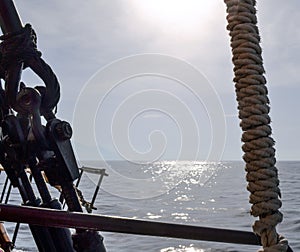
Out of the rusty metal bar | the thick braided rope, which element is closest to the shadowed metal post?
the rusty metal bar

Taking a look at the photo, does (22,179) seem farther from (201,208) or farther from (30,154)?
(201,208)

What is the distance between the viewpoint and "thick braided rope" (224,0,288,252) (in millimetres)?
1147

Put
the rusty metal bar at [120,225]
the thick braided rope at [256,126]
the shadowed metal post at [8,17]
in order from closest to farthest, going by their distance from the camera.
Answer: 1. the thick braided rope at [256,126]
2. the rusty metal bar at [120,225]
3. the shadowed metal post at [8,17]

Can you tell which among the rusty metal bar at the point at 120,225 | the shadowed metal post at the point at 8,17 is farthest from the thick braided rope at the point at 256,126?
the shadowed metal post at the point at 8,17

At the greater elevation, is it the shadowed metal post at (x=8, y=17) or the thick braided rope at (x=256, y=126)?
the shadowed metal post at (x=8, y=17)

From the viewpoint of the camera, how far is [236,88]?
46.7 inches

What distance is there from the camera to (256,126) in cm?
116

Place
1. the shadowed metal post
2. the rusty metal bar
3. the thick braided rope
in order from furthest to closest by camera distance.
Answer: the shadowed metal post → the rusty metal bar → the thick braided rope

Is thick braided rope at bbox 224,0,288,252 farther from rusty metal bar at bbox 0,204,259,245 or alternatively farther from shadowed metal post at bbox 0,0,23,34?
shadowed metal post at bbox 0,0,23,34

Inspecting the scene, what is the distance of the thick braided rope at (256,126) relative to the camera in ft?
3.76

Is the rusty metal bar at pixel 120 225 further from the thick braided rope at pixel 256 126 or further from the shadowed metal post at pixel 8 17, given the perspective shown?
the shadowed metal post at pixel 8 17

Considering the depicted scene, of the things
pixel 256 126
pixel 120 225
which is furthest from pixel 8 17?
pixel 256 126

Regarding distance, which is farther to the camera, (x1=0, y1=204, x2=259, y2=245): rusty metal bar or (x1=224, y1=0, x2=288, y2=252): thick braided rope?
(x1=0, y1=204, x2=259, y2=245): rusty metal bar

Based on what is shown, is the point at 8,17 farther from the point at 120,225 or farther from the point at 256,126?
the point at 256,126
